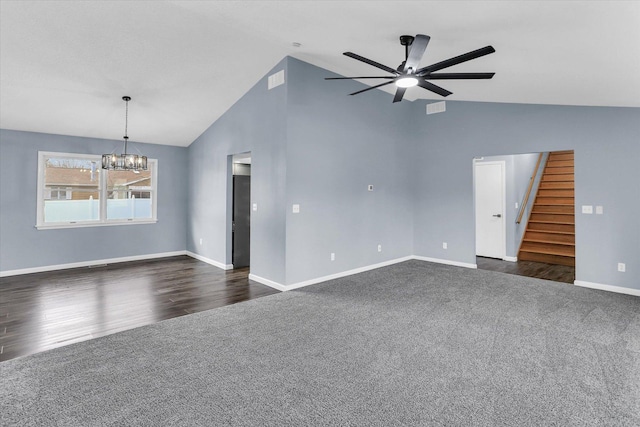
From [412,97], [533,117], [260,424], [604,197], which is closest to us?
[260,424]

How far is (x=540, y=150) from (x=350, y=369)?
16.4 ft

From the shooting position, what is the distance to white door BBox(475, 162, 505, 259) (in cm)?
716

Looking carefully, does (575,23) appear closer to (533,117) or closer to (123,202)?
(533,117)

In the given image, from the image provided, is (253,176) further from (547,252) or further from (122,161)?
(547,252)

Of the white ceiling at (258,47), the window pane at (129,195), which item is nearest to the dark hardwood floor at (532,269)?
the white ceiling at (258,47)

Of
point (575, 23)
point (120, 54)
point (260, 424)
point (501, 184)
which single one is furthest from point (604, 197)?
point (120, 54)

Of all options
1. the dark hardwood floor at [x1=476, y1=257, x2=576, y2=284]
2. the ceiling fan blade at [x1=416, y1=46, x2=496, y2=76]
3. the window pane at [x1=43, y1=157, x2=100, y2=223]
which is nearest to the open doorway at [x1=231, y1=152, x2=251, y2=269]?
the window pane at [x1=43, y1=157, x2=100, y2=223]

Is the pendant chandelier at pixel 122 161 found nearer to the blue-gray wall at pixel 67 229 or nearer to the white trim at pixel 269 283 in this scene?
the blue-gray wall at pixel 67 229

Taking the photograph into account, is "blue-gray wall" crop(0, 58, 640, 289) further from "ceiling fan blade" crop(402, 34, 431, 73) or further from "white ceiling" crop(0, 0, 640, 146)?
"ceiling fan blade" crop(402, 34, 431, 73)

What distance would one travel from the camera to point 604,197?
4.86 metres

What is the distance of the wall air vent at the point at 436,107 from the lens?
6590 millimetres

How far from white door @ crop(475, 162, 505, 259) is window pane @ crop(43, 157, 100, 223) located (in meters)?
8.25

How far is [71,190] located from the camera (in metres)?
6.45

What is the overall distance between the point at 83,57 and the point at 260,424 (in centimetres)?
470
